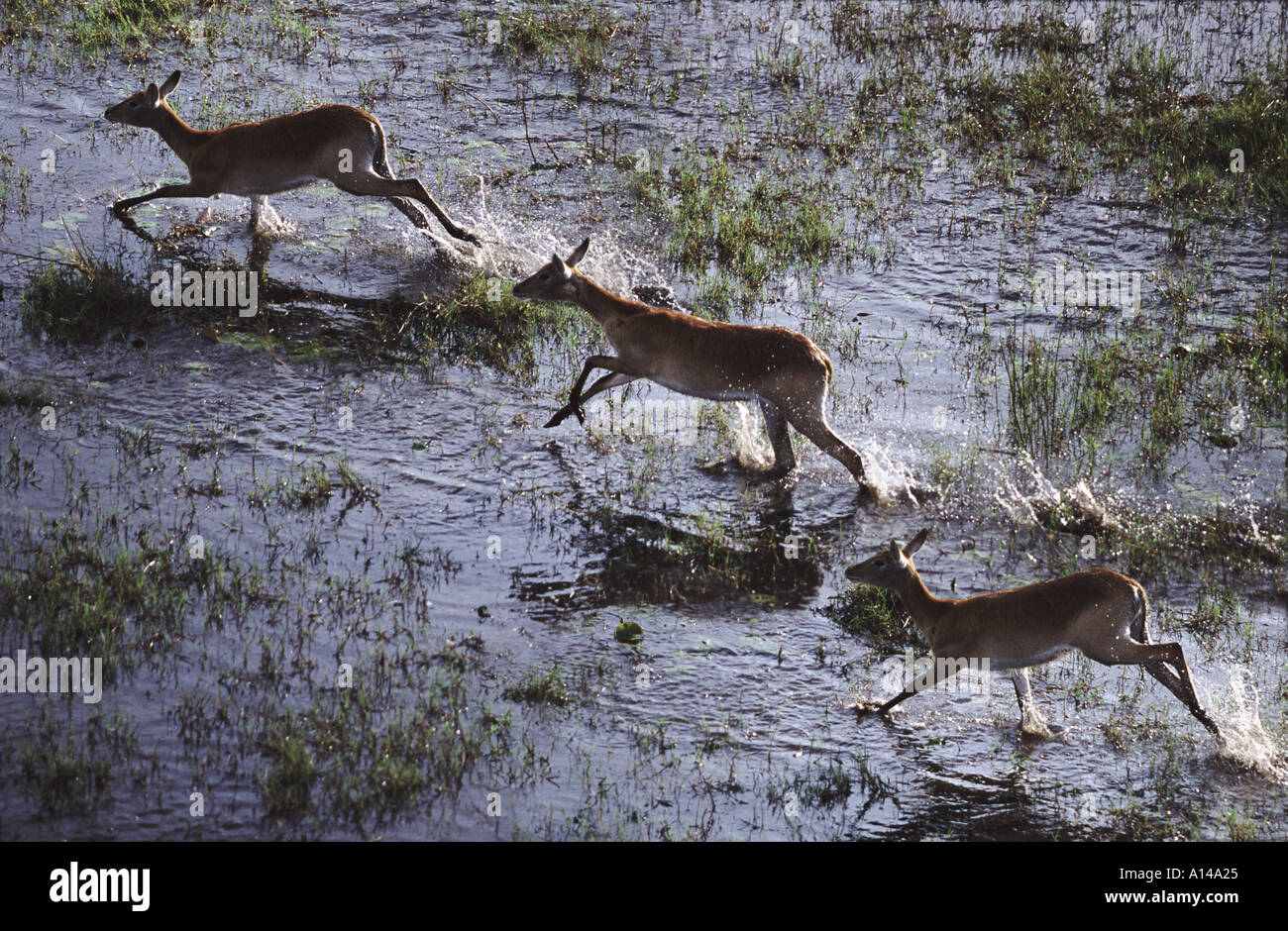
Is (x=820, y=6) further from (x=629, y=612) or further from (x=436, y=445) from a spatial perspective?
(x=629, y=612)

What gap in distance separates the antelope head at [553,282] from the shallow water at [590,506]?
0.68 metres

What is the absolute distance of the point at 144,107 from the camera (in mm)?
11242

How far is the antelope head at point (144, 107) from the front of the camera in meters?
11.2

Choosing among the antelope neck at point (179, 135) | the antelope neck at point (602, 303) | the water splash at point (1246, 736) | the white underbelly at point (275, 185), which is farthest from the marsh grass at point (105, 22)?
the water splash at point (1246, 736)

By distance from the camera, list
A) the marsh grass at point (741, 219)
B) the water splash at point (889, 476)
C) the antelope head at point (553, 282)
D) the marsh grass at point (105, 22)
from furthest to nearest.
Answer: the marsh grass at point (105, 22) → the marsh grass at point (741, 219) → the antelope head at point (553, 282) → the water splash at point (889, 476)

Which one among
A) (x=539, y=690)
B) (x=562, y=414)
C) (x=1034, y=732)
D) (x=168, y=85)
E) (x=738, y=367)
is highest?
(x=168, y=85)

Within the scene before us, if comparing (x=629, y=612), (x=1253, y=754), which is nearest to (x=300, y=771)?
(x=629, y=612)

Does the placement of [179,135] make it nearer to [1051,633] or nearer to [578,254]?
[578,254]

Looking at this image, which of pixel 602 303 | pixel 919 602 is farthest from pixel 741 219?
pixel 919 602

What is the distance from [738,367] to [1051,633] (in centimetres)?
277

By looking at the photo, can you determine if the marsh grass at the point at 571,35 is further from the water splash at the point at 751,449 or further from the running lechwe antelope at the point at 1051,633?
the running lechwe antelope at the point at 1051,633

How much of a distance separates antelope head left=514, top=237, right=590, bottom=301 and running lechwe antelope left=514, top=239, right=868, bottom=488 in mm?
234

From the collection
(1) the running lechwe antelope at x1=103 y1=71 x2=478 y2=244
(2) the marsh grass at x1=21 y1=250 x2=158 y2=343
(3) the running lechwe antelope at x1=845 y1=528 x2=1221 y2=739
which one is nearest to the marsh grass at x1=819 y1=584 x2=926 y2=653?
(3) the running lechwe antelope at x1=845 y1=528 x2=1221 y2=739

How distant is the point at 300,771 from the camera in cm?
585
